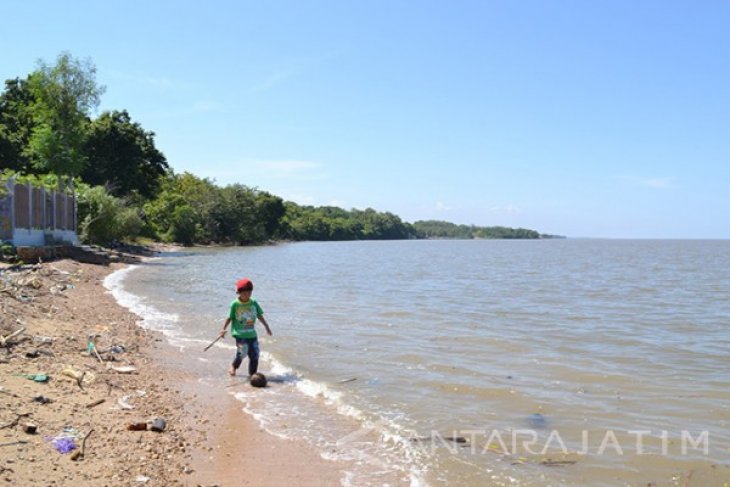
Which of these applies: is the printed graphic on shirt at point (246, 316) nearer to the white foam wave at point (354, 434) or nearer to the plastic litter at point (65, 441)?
the white foam wave at point (354, 434)

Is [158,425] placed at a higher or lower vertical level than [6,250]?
lower

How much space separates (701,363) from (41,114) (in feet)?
118

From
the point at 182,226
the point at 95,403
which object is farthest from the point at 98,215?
the point at 95,403

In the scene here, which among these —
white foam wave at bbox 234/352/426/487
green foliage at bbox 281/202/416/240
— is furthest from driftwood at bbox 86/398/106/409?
green foliage at bbox 281/202/416/240

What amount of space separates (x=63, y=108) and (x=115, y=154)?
662 inches

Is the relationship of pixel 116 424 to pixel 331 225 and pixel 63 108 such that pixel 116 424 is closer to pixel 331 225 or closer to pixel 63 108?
pixel 63 108

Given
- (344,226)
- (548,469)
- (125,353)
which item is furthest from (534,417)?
(344,226)

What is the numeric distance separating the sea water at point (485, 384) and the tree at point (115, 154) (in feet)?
111

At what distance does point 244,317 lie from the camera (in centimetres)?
Answer: 951

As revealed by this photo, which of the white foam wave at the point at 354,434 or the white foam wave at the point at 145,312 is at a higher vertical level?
the white foam wave at the point at 145,312

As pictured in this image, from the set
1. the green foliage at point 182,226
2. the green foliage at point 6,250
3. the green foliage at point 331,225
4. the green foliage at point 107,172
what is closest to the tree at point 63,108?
the green foliage at point 107,172

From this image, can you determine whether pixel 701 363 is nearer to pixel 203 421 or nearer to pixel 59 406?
pixel 203 421

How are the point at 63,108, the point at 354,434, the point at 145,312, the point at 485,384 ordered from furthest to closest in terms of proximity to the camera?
the point at 63,108, the point at 145,312, the point at 485,384, the point at 354,434

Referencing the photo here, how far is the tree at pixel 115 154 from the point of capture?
1977 inches
